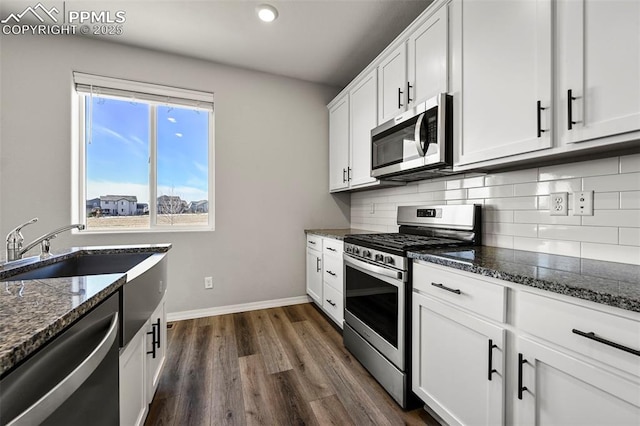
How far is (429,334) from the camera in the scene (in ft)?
4.55

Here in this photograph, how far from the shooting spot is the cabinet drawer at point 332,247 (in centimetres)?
232

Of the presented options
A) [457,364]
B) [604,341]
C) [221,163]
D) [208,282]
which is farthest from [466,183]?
[208,282]

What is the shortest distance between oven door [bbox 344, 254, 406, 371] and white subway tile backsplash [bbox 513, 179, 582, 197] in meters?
0.83

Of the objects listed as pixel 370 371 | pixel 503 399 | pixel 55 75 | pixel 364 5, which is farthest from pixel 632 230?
pixel 55 75

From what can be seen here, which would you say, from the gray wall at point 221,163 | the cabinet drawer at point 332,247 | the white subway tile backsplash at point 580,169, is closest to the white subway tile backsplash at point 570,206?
the white subway tile backsplash at point 580,169

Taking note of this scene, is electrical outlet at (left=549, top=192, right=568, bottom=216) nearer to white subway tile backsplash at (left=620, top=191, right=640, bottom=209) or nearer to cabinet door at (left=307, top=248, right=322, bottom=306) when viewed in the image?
white subway tile backsplash at (left=620, top=191, right=640, bottom=209)

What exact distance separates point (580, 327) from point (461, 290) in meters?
0.41

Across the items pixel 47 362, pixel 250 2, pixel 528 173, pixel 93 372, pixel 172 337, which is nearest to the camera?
pixel 47 362

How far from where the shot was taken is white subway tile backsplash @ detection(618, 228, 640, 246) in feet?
3.69

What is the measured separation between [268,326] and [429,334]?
1641mm

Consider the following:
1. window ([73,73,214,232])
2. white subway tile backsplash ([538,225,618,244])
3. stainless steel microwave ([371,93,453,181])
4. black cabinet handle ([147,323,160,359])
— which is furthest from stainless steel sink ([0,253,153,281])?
white subway tile backsplash ([538,225,618,244])

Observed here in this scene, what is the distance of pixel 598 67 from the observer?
1018 mm

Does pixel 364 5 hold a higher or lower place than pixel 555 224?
higher

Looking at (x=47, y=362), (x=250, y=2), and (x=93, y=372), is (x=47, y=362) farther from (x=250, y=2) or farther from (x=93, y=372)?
(x=250, y=2)
